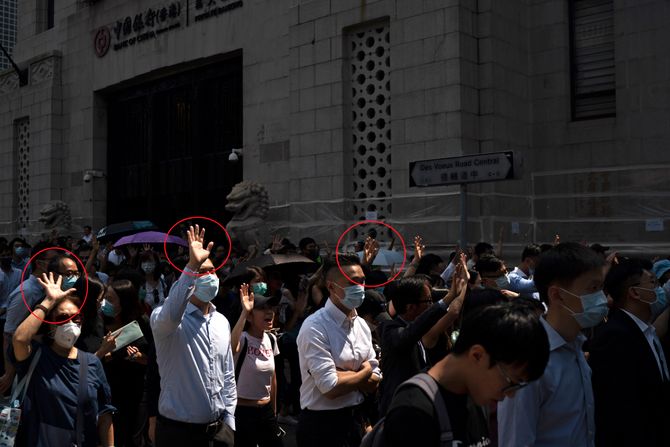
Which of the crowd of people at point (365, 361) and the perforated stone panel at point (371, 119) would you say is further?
the perforated stone panel at point (371, 119)

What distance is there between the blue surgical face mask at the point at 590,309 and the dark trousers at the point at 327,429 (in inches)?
78.1

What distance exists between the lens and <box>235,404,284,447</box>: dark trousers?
19.8 ft

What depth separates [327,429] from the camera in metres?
5.16

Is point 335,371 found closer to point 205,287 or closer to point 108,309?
point 205,287

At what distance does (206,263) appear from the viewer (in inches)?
209

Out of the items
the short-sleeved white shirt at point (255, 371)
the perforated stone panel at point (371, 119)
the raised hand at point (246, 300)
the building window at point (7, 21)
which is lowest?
the short-sleeved white shirt at point (255, 371)

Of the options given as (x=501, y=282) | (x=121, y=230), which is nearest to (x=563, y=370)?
(x=501, y=282)

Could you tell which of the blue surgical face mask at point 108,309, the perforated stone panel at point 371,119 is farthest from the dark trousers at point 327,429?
the perforated stone panel at point 371,119

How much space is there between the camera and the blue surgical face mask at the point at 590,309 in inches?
150

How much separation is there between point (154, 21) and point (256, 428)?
18112mm

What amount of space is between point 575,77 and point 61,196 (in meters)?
16.9

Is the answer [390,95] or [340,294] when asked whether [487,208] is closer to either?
[390,95]

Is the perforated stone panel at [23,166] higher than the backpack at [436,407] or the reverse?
higher

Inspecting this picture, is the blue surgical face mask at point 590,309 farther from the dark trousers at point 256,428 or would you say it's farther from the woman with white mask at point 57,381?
the dark trousers at point 256,428
